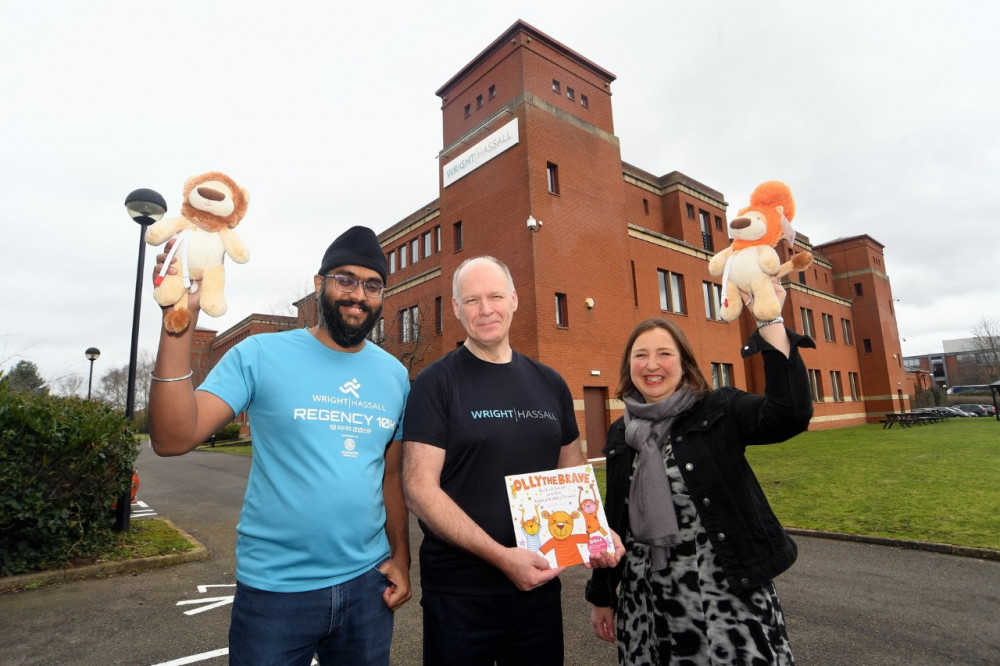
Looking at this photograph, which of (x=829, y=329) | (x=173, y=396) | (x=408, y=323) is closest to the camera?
(x=173, y=396)

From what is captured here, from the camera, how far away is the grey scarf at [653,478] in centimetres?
232

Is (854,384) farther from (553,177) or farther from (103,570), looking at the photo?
(103,570)

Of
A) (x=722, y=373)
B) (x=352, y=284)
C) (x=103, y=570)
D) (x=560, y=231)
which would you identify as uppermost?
(x=560, y=231)

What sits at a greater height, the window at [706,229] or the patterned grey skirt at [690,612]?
the window at [706,229]

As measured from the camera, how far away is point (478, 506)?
2217 mm

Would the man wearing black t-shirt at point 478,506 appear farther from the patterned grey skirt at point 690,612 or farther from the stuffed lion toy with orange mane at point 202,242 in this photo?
the stuffed lion toy with orange mane at point 202,242

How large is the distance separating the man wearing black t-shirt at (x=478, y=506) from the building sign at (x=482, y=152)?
61.3ft

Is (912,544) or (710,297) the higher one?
(710,297)

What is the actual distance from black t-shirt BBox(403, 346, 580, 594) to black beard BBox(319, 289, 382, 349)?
13.5 inches

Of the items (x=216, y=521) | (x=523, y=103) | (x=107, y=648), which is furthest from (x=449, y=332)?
(x=107, y=648)

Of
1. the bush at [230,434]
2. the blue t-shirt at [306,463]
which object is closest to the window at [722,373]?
the blue t-shirt at [306,463]

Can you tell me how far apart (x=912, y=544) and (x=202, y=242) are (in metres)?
8.90

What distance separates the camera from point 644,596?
2424 mm

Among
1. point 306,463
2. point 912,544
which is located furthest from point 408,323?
point 306,463
